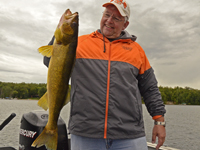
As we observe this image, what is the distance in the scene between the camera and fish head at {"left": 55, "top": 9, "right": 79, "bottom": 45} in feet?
7.40

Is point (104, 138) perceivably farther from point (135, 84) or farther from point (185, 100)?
point (185, 100)

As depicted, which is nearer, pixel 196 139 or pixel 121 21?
pixel 121 21

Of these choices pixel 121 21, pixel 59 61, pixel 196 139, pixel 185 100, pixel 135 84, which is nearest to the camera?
pixel 59 61

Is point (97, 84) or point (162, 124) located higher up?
point (97, 84)

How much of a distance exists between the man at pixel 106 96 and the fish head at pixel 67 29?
36 cm

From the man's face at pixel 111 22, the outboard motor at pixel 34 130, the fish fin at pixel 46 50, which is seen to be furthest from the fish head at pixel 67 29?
the outboard motor at pixel 34 130

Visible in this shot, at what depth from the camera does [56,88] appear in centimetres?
231

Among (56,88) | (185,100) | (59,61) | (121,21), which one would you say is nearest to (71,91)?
(56,88)

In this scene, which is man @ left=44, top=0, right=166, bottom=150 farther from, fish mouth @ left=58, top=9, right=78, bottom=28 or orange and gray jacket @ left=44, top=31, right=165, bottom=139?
fish mouth @ left=58, top=9, right=78, bottom=28

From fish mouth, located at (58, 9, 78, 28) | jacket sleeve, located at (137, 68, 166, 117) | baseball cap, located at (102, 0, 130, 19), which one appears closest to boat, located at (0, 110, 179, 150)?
jacket sleeve, located at (137, 68, 166, 117)

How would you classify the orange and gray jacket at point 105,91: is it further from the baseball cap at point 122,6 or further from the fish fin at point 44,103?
the baseball cap at point 122,6

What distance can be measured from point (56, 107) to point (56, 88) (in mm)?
218

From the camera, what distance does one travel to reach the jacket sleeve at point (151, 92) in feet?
9.61

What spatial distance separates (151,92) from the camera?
9.79ft
